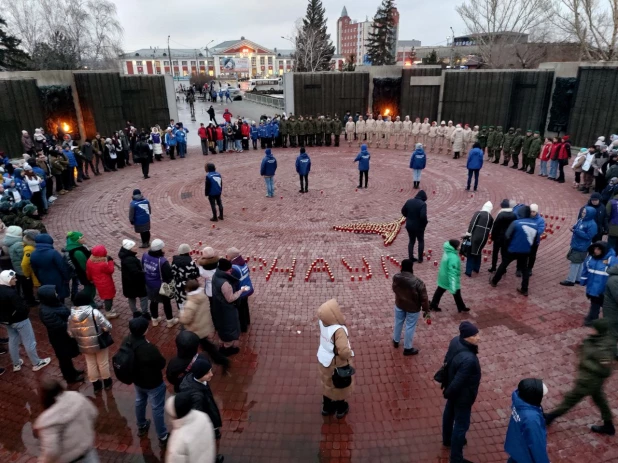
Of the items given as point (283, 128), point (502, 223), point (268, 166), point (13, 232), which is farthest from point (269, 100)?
point (13, 232)

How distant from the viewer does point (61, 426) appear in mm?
3748

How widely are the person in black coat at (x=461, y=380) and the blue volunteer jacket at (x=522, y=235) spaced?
4.40 meters

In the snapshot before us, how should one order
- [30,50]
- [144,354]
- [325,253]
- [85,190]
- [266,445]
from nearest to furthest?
[144,354] → [266,445] → [325,253] → [85,190] → [30,50]

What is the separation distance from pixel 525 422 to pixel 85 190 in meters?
16.8

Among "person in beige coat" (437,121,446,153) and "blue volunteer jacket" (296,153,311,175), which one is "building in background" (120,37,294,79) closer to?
"person in beige coat" (437,121,446,153)

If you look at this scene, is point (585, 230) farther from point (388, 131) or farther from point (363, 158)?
point (388, 131)

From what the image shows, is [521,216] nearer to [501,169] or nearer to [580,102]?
[501,169]

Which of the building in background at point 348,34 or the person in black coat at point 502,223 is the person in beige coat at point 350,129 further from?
the building in background at point 348,34

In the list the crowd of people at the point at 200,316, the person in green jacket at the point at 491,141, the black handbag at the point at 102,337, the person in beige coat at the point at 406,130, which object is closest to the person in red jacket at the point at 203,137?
the crowd of people at the point at 200,316

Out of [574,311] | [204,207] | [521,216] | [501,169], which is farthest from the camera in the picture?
[501,169]

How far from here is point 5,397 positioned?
6016 millimetres

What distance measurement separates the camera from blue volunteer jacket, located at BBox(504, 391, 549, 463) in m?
3.87

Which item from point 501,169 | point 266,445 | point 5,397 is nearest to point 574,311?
point 266,445

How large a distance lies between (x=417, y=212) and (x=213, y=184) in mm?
5895
